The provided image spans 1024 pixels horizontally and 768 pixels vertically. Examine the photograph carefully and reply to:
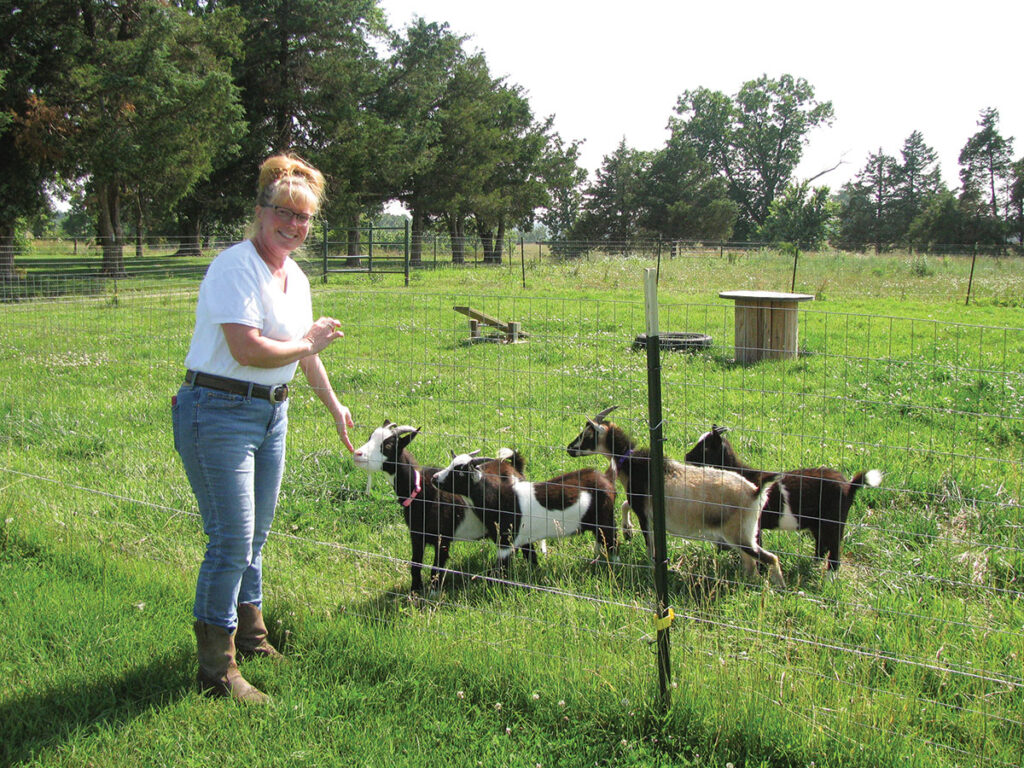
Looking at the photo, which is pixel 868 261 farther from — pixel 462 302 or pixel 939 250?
pixel 939 250

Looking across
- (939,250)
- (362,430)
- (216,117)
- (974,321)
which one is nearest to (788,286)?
(974,321)

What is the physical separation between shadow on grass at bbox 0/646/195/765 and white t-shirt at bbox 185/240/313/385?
141 cm

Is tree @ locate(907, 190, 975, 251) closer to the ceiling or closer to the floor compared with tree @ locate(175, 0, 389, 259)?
closer to the floor

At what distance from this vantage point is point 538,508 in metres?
4.42

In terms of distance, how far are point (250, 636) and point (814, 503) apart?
3.27 m

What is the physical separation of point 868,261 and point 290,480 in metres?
31.1

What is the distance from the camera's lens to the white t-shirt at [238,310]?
2.67 m

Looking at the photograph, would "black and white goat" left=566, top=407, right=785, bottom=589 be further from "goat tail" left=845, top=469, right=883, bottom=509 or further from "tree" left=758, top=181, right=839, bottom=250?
"tree" left=758, top=181, right=839, bottom=250

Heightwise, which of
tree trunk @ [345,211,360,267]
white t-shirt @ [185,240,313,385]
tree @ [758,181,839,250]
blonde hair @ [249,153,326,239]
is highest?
tree @ [758,181,839,250]

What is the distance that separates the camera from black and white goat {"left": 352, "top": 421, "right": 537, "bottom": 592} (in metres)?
4.05

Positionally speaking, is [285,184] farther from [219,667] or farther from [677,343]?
[677,343]

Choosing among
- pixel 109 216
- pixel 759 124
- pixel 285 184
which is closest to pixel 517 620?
pixel 285 184

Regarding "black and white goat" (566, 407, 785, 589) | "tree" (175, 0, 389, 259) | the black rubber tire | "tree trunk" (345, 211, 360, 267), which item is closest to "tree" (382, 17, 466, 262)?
"tree" (175, 0, 389, 259)

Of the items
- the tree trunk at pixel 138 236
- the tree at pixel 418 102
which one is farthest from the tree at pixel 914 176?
the tree trunk at pixel 138 236
